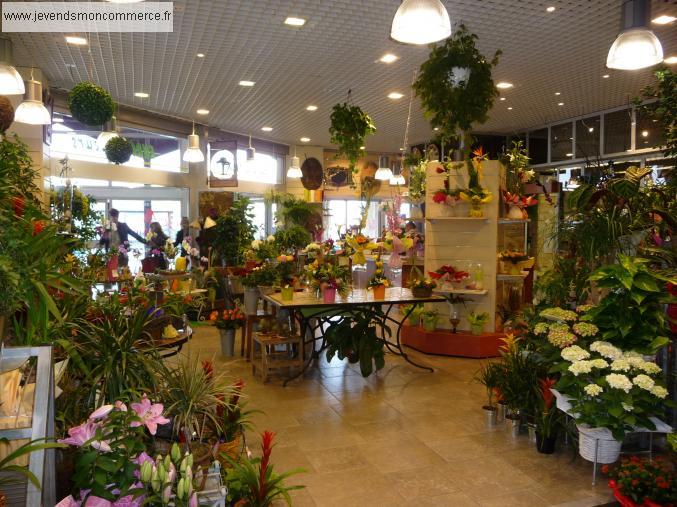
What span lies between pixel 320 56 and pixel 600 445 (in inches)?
194

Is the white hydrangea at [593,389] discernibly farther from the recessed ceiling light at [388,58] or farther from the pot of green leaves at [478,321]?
the recessed ceiling light at [388,58]

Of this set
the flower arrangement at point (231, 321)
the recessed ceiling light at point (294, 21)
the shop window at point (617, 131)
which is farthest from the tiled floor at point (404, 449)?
the shop window at point (617, 131)

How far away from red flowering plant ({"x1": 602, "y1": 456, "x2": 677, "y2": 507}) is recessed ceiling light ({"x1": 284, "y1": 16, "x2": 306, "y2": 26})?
445cm

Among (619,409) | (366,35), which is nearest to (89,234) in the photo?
(366,35)

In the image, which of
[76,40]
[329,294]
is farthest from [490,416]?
[76,40]

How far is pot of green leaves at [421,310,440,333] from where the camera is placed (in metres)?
6.39

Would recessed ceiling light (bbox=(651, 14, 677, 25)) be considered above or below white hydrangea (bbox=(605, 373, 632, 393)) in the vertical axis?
above

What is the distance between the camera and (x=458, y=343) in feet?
20.3

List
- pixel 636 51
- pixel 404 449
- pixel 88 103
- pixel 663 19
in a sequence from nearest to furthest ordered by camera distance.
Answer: pixel 636 51 → pixel 404 449 → pixel 88 103 → pixel 663 19

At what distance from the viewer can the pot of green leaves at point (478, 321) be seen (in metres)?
6.19

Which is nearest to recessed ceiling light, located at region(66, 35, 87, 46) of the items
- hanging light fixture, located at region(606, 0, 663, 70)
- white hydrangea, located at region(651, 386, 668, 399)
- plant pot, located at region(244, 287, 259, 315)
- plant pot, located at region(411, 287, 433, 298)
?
plant pot, located at region(244, 287, 259, 315)

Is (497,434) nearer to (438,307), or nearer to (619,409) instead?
(619,409)

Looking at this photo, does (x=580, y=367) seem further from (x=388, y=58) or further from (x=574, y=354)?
(x=388, y=58)

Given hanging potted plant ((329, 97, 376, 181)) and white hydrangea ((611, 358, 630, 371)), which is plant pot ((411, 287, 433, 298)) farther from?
white hydrangea ((611, 358, 630, 371))
